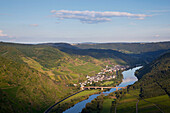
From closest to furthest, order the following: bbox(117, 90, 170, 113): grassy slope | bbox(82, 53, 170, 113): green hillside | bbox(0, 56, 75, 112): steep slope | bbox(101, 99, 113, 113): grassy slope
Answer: bbox(117, 90, 170, 113): grassy slope < bbox(0, 56, 75, 112): steep slope < bbox(82, 53, 170, 113): green hillside < bbox(101, 99, 113, 113): grassy slope

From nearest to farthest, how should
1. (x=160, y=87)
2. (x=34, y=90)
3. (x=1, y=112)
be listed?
1. (x=1, y=112)
2. (x=34, y=90)
3. (x=160, y=87)

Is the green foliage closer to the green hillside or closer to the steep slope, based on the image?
the green hillside

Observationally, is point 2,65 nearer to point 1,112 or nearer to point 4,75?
point 4,75

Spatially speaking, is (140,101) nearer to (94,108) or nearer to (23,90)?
(94,108)

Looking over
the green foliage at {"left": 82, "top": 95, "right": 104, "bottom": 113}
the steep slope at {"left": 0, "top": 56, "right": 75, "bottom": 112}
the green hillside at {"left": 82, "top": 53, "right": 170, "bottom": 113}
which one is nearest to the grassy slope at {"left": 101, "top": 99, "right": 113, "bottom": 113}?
the green hillside at {"left": 82, "top": 53, "right": 170, "bottom": 113}

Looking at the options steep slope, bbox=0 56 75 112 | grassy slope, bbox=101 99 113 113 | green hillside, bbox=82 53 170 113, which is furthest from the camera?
grassy slope, bbox=101 99 113 113

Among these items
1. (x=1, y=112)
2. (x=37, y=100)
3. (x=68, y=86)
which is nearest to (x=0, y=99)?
(x=1, y=112)

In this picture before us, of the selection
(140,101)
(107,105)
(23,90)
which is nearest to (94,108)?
(107,105)

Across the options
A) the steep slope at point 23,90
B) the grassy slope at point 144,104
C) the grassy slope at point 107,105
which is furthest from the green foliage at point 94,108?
the steep slope at point 23,90

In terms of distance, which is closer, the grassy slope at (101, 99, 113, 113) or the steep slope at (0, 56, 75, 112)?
the steep slope at (0, 56, 75, 112)

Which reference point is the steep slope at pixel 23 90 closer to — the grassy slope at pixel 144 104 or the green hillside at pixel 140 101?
the green hillside at pixel 140 101

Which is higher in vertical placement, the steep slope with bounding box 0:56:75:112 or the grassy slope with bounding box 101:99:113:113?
the steep slope with bounding box 0:56:75:112
